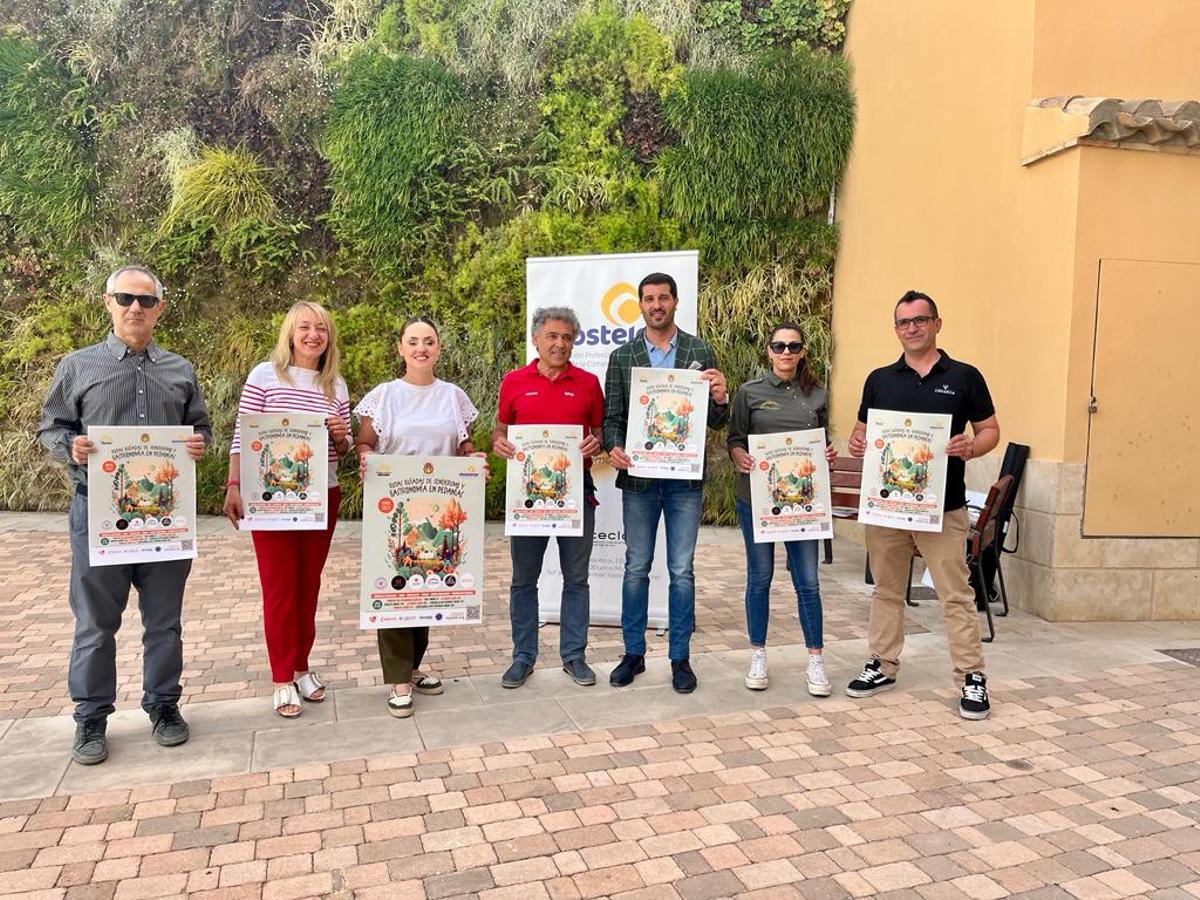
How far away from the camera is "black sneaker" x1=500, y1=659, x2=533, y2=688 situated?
13.8 feet

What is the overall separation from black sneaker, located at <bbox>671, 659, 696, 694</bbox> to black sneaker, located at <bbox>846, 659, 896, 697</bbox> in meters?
0.78

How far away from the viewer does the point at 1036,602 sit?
5.59 meters

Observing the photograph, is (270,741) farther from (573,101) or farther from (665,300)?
(573,101)

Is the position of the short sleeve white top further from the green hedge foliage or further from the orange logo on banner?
the green hedge foliage

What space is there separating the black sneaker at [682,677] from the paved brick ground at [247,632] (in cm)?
60

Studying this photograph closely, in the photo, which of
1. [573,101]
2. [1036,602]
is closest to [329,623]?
[1036,602]

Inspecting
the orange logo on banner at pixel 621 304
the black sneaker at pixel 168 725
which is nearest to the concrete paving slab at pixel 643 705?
the black sneaker at pixel 168 725

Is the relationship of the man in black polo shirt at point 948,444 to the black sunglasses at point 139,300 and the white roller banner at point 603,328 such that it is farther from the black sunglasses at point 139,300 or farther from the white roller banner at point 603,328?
the black sunglasses at point 139,300

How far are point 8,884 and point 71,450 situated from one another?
5.11 feet

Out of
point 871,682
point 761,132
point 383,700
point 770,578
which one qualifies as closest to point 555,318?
point 770,578

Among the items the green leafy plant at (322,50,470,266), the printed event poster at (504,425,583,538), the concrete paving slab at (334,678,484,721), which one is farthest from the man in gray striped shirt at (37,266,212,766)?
the green leafy plant at (322,50,470,266)

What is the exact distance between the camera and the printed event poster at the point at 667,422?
4031mm

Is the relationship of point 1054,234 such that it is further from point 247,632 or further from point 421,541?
point 247,632

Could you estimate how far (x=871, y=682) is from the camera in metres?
4.20
